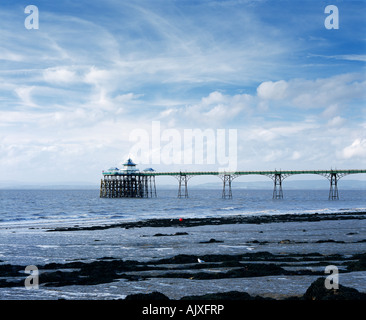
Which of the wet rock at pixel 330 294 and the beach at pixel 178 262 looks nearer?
the wet rock at pixel 330 294

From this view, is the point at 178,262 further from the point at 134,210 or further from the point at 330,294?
the point at 134,210

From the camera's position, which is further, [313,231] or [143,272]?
[313,231]

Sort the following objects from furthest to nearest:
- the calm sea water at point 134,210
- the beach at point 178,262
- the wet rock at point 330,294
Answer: the calm sea water at point 134,210
the beach at point 178,262
the wet rock at point 330,294

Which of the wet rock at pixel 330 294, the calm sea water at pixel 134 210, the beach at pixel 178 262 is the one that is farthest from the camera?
the calm sea water at pixel 134 210

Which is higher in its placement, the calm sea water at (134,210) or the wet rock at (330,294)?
the wet rock at (330,294)

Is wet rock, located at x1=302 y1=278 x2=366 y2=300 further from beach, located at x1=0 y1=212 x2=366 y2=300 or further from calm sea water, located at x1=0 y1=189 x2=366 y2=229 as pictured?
calm sea water, located at x1=0 y1=189 x2=366 y2=229

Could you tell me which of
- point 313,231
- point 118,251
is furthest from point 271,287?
point 313,231

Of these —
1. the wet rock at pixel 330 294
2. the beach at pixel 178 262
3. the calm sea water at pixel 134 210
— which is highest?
the wet rock at pixel 330 294

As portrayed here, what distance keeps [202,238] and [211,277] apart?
13.1 metres

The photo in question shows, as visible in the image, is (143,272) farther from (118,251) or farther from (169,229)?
(169,229)

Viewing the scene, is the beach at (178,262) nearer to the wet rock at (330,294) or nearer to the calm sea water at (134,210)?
the wet rock at (330,294)

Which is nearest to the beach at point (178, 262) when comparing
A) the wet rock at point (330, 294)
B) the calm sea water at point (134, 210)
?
the wet rock at point (330, 294)

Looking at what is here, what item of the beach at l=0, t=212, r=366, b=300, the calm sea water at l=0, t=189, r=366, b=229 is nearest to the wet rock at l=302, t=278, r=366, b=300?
the beach at l=0, t=212, r=366, b=300

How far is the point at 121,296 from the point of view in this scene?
40.8 ft
